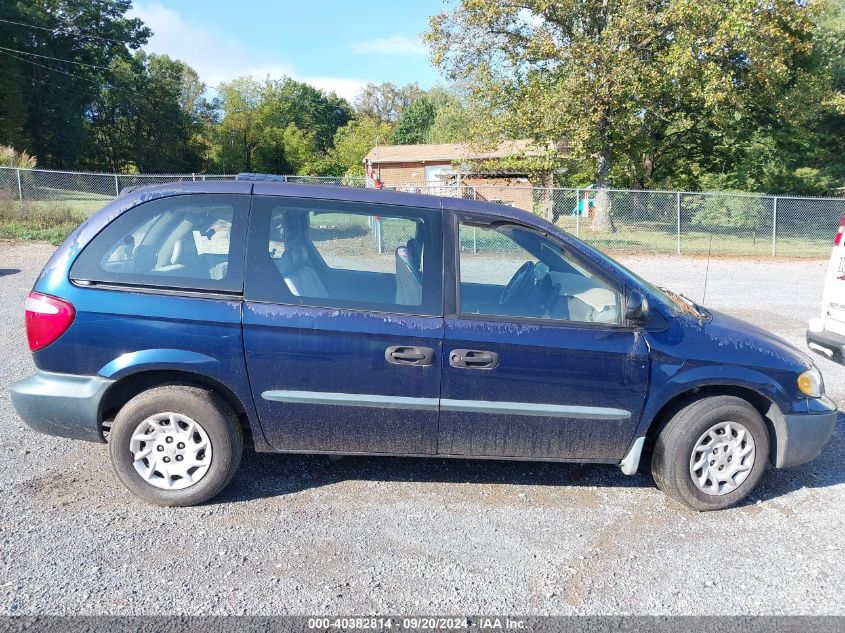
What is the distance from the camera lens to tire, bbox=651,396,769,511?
373 cm

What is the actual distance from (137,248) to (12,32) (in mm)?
54135

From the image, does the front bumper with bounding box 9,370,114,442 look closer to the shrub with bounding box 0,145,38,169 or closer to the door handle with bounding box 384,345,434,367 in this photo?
the door handle with bounding box 384,345,434,367

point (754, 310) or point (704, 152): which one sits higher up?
point (704, 152)

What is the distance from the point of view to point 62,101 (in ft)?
165

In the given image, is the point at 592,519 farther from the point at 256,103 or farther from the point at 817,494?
the point at 256,103

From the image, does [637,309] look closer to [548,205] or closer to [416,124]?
[548,205]

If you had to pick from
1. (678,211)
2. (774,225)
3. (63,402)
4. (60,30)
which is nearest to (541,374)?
(63,402)

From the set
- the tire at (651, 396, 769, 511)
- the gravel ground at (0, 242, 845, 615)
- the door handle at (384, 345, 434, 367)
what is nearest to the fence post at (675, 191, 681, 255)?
the gravel ground at (0, 242, 845, 615)

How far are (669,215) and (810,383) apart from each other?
15378mm

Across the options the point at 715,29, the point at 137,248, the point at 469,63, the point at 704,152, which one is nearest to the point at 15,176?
the point at 469,63

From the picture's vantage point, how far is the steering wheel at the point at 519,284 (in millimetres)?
3916

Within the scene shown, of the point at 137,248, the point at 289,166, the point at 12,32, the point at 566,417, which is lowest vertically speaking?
the point at 566,417

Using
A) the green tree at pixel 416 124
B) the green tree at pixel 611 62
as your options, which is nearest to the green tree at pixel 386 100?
the green tree at pixel 416 124

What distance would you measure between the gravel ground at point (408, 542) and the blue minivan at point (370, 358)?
0.97 ft
